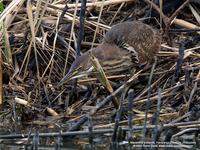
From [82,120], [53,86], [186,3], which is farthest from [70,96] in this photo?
[186,3]

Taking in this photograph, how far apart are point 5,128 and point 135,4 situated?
232 cm

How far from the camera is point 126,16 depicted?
8.10 metres

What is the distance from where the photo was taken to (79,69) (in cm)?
686

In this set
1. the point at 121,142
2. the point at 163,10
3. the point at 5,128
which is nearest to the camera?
the point at 121,142

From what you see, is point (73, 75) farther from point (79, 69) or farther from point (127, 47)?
point (127, 47)

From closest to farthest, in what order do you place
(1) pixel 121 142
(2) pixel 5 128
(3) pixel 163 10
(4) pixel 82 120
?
(1) pixel 121 142
(4) pixel 82 120
(2) pixel 5 128
(3) pixel 163 10

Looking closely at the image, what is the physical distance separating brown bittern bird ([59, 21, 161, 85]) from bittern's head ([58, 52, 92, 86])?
33 centimetres

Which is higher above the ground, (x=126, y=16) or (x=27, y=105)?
(x=126, y=16)

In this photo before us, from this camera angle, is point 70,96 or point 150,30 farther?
point 150,30

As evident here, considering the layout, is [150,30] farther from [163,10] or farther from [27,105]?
[27,105]

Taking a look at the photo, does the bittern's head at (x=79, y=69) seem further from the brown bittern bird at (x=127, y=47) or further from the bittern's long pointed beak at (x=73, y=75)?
the brown bittern bird at (x=127, y=47)

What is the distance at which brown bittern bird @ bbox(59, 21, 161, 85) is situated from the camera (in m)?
7.27

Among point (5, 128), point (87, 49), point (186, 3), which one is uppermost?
point (186, 3)

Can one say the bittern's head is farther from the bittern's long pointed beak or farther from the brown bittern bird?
the brown bittern bird
